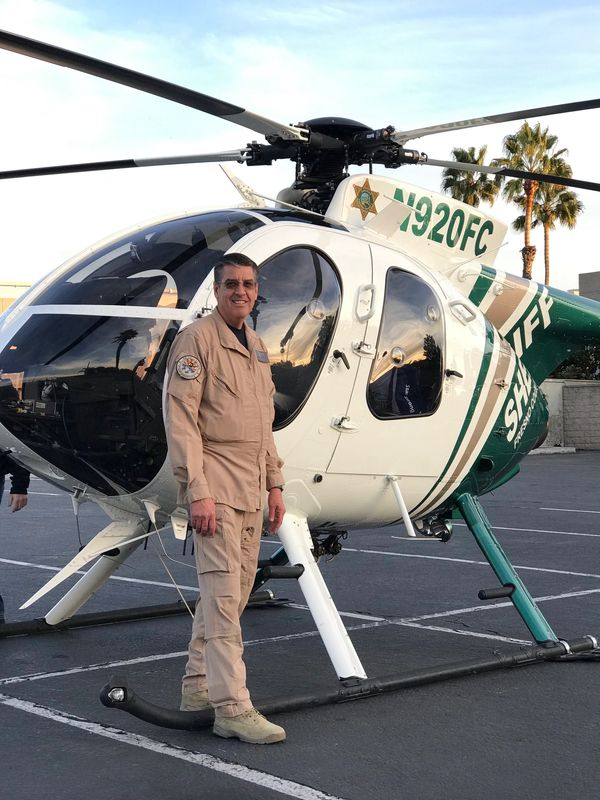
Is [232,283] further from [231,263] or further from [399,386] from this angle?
[399,386]

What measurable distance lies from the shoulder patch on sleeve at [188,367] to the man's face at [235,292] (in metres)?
0.32

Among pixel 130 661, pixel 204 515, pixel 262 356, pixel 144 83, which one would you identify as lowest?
pixel 130 661

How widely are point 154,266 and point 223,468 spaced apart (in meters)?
1.21

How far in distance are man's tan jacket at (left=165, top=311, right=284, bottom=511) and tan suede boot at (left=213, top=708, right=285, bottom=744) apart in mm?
919

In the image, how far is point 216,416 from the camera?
15.2 feet

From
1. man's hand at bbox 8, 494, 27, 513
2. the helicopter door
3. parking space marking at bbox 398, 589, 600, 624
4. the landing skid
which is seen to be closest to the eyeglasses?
the helicopter door

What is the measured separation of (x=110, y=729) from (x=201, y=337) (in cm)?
188

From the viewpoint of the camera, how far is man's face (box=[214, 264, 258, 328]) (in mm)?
4711

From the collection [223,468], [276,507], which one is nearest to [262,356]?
[223,468]

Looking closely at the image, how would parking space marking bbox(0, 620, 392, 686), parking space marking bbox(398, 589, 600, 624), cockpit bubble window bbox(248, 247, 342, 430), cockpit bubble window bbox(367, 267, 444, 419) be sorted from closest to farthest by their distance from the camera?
cockpit bubble window bbox(248, 247, 342, 430) < parking space marking bbox(0, 620, 392, 686) < cockpit bubble window bbox(367, 267, 444, 419) < parking space marking bbox(398, 589, 600, 624)

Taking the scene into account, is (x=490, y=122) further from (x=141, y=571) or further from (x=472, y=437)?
(x=141, y=571)

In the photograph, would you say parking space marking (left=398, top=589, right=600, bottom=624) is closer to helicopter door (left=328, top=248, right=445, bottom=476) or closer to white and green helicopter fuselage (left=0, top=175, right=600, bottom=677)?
white and green helicopter fuselage (left=0, top=175, right=600, bottom=677)

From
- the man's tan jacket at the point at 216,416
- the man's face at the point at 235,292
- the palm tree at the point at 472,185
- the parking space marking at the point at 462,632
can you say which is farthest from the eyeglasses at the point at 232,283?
the palm tree at the point at 472,185

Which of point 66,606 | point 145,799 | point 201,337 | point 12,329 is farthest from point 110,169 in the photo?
point 145,799
